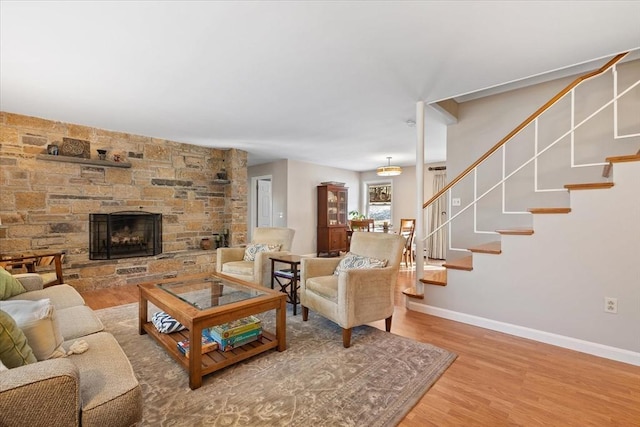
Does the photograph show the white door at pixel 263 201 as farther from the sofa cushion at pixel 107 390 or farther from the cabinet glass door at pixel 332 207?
the sofa cushion at pixel 107 390

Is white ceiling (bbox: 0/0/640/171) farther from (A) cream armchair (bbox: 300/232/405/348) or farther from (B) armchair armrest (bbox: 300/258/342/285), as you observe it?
(B) armchair armrest (bbox: 300/258/342/285)

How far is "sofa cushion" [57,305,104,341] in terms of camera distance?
1689mm

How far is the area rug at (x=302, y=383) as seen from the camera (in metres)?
1.60

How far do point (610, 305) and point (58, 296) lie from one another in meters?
4.32

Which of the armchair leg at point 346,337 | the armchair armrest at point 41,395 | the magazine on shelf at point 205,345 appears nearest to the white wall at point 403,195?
the armchair leg at point 346,337

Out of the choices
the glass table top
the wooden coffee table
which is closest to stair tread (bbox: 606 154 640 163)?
the wooden coffee table

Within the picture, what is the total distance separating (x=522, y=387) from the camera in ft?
6.23

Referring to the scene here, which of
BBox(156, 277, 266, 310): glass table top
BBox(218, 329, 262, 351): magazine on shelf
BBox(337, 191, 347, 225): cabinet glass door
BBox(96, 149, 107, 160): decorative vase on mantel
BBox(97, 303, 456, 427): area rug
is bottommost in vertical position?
BBox(97, 303, 456, 427): area rug

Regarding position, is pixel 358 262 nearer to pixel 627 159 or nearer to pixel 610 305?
pixel 610 305

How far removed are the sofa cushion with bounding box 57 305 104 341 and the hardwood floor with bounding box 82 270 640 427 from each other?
1890 millimetres

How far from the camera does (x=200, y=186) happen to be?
5.45m

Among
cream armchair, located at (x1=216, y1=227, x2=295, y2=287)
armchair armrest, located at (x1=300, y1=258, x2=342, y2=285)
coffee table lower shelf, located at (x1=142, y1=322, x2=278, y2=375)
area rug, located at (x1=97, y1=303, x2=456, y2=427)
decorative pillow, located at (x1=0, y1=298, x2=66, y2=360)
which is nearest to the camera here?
decorative pillow, located at (x1=0, y1=298, x2=66, y2=360)

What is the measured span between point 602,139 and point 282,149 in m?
4.60

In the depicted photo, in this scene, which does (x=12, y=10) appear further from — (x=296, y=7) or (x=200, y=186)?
(x=200, y=186)
